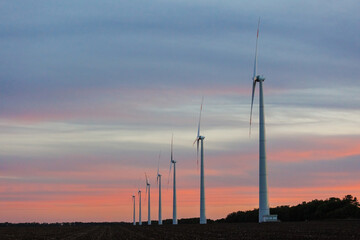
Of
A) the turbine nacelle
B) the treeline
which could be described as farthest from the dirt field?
the treeline

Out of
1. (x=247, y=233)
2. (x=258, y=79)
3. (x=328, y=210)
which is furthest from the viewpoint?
(x=328, y=210)

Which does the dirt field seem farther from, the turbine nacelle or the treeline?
the treeline

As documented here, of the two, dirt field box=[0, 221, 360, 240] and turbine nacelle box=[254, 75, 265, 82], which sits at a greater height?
turbine nacelle box=[254, 75, 265, 82]

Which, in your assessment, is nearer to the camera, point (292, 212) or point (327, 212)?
point (327, 212)

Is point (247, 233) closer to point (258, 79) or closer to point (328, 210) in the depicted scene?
point (258, 79)

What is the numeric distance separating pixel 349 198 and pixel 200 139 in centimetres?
5795

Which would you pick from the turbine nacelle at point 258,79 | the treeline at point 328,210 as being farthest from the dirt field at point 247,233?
the treeline at point 328,210

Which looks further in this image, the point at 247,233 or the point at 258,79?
the point at 258,79

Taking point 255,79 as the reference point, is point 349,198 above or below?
below

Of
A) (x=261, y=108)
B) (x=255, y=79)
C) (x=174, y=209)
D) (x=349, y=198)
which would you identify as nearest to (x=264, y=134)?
(x=261, y=108)

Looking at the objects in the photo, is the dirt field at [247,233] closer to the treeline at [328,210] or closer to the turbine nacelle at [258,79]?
the turbine nacelle at [258,79]

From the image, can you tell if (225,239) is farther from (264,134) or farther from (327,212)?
(327,212)

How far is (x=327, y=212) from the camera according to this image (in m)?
182

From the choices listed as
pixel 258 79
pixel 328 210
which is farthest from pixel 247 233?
pixel 328 210
